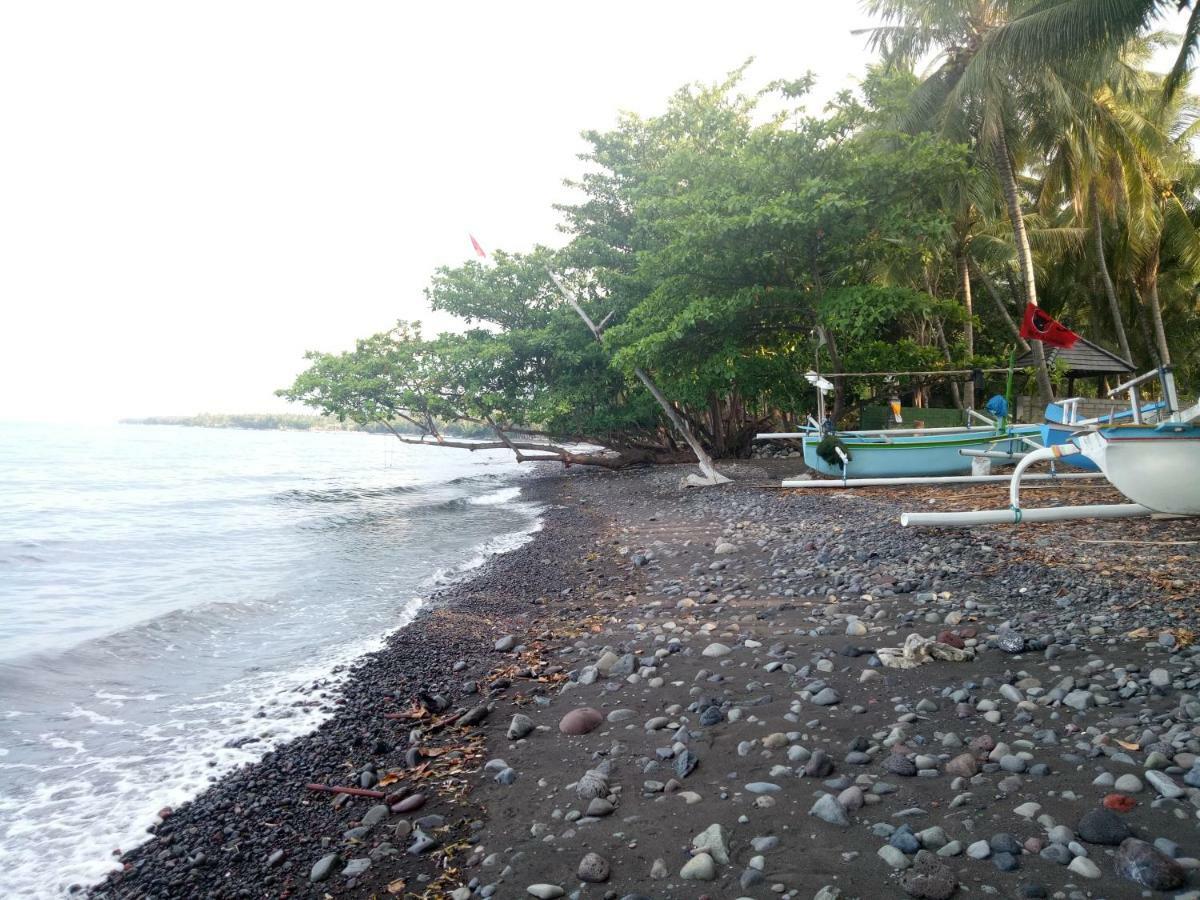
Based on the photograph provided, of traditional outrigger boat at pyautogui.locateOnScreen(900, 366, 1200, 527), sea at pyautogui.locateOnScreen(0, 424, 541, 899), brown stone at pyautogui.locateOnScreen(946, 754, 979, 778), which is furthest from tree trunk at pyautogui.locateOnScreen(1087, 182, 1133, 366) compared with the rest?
brown stone at pyautogui.locateOnScreen(946, 754, 979, 778)

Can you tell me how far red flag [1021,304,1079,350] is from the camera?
1152 centimetres

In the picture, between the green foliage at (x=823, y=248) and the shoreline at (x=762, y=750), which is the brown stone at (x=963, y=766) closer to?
the shoreline at (x=762, y=750)

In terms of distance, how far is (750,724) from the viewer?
3682 millimetres

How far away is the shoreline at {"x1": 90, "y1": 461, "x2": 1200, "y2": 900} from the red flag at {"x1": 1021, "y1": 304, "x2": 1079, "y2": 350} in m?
6.14

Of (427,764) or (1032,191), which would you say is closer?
(427,764)

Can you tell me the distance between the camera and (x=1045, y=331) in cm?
1161

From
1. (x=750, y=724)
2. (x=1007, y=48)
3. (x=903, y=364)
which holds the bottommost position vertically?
(x=750, y=724)

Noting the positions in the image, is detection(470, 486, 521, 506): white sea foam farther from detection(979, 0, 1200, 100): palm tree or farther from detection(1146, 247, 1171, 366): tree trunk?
detection(1146, 247, 1171, 366): tree trunk

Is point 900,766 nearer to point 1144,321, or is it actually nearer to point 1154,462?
point 1154,462

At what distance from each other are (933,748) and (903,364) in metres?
Result: 14.8

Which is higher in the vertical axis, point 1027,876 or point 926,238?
point 926,238

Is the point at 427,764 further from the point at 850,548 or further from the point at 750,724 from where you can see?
the point at 850,548

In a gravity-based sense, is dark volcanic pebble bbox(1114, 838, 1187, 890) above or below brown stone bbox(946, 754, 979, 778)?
above

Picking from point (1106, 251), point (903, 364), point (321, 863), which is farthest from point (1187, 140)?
point (321, 863)
